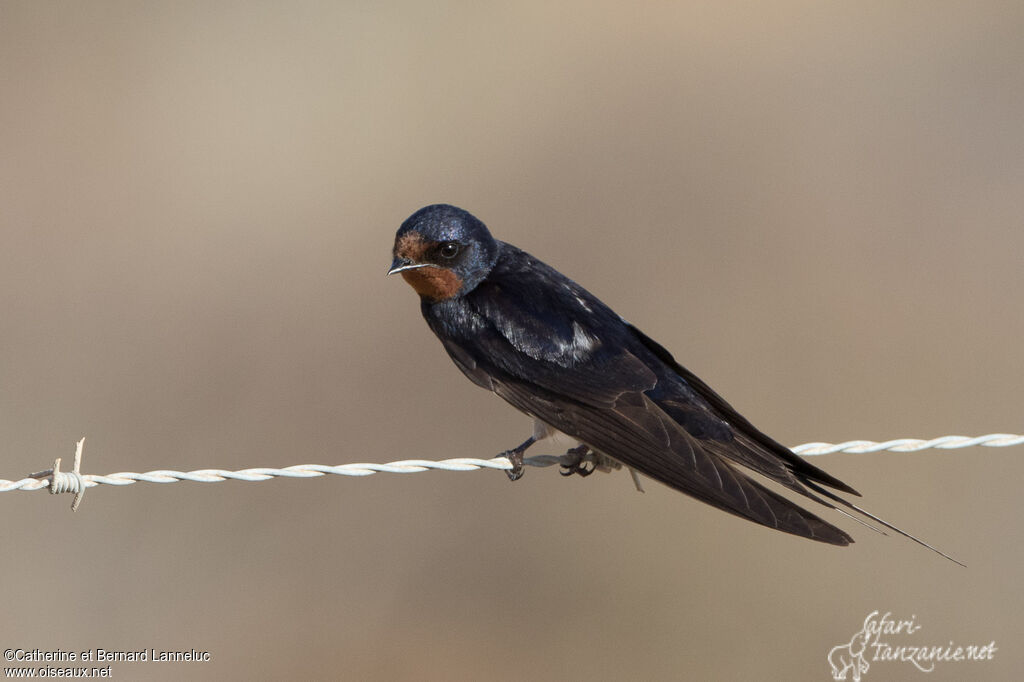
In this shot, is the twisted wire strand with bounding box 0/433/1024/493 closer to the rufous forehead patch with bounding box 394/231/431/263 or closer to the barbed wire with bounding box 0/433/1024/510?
the barbed wire with bounding box 0/433/1024/510

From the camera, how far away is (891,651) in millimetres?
4500

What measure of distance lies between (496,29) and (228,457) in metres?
5.38

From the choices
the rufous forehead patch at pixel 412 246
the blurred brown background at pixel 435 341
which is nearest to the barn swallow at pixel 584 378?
the rufous forehead patch at pixel 412 246

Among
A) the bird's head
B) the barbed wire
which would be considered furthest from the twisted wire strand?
the bird's head

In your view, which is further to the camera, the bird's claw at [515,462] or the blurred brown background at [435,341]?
the blurred brown background at [435,341]

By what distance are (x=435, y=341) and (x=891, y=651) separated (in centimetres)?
274

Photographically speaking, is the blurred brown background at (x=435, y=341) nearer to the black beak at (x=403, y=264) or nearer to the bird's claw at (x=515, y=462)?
the bird's claw at (x=515, y=462)

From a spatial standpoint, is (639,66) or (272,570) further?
(639,66)

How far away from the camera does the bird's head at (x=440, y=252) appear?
348cm

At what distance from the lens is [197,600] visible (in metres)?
4.70

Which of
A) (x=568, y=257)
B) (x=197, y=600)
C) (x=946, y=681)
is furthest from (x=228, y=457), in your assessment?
(x=946, y=681)

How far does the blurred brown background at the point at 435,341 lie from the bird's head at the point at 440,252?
1.71 metres

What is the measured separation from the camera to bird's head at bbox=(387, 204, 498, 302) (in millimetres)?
3484

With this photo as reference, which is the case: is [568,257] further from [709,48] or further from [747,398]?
[709,48]
